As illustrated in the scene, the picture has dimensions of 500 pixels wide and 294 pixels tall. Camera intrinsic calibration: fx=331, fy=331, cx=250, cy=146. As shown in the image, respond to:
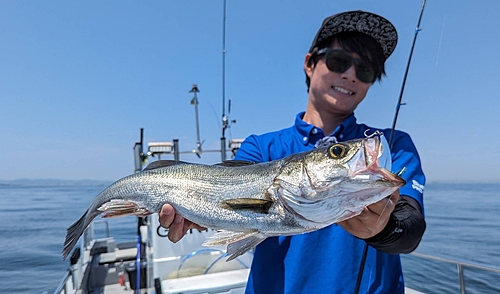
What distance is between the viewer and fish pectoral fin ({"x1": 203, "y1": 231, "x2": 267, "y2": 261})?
5.48 feet

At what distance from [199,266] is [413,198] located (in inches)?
139

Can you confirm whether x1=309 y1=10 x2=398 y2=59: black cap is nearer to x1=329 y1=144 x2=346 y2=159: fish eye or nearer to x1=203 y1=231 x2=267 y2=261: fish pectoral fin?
x1=329 y1=144 x2=346 y2=159: fish eye

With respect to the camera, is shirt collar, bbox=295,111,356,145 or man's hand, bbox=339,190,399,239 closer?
man's hand, bbox=339,190,399,239

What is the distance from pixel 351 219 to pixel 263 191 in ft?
1.49

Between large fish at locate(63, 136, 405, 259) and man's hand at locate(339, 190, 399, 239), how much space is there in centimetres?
6

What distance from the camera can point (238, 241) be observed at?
1.71 m

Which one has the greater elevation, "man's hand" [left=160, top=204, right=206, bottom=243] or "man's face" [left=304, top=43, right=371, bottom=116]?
"man's face" [left=304, top=43, right=371, bottom=116]

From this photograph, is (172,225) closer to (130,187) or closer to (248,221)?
(130,187)

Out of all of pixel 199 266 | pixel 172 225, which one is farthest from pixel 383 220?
pixel 199 266

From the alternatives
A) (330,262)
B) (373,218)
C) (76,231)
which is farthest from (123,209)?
(373,218)

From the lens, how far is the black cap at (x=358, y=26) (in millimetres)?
2338

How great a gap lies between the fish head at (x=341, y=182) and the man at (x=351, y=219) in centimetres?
16

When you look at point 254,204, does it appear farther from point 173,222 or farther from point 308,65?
point 308,65

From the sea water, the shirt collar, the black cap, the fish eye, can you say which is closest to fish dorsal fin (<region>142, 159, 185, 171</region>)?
the shirt collar
